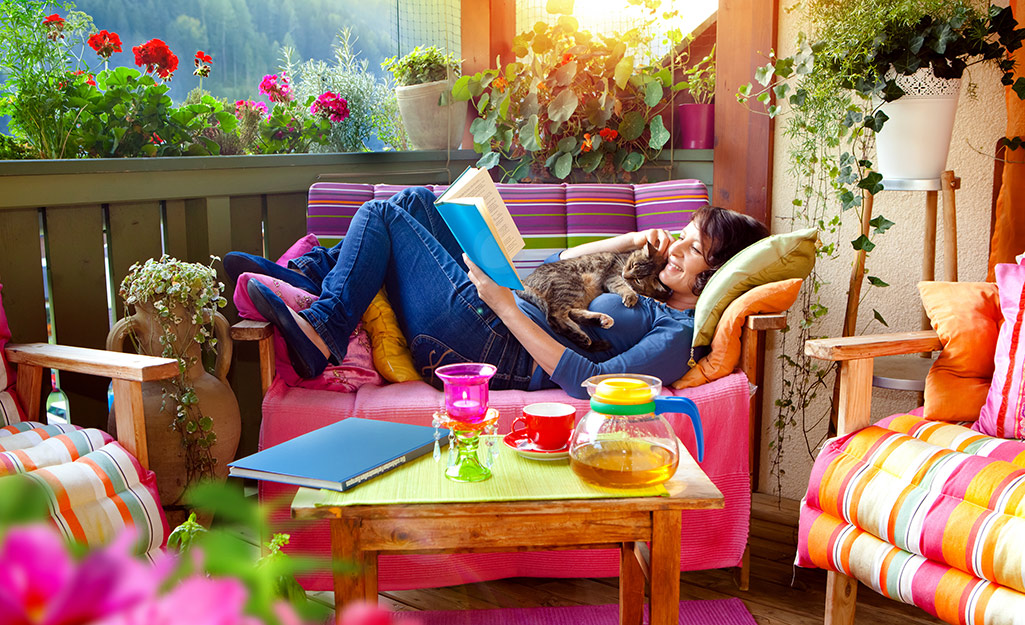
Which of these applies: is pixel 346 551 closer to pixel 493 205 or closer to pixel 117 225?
pixel 493 205

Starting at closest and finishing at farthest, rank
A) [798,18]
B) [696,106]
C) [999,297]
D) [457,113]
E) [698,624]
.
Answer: [999,297], [698,624], [798,18], [696,106], [457,113]

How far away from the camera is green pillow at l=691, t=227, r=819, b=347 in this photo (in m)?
2.17

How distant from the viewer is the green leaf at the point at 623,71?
3.05 metres

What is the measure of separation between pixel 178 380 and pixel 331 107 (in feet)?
4.52

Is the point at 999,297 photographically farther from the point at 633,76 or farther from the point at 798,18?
the point at 633,76

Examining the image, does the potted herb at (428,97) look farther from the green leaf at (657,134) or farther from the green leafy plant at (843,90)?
the green leafy plant at (843,90)

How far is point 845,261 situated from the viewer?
2.70 meters

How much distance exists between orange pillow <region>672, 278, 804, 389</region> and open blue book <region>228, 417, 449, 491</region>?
0.90 m

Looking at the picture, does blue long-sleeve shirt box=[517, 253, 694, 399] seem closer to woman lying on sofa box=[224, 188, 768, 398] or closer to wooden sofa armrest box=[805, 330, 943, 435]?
woman lying on sofa box=[224, 188, 768, 398]

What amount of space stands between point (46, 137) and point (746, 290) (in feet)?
6.49

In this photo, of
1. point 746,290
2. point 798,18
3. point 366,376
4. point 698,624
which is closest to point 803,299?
point 746,290

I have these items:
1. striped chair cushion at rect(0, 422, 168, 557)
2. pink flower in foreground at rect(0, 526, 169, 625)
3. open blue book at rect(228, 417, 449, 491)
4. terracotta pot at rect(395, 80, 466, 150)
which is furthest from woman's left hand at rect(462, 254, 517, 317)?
pink flower in foreground at rect(0, 526, 169, 625)

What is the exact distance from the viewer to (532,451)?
1.49 metres

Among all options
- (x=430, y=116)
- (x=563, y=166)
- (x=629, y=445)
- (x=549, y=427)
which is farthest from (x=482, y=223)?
(x=430, y=116)
